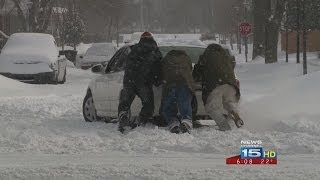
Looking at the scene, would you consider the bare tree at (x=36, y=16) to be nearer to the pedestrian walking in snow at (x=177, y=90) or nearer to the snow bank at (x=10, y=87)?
the snow bank at (x=10, y=87)

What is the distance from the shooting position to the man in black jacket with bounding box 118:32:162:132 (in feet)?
30.4

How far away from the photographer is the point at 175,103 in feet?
30.2

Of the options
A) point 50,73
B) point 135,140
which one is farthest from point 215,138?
point 50,73

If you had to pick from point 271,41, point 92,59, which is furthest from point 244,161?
point 92,59

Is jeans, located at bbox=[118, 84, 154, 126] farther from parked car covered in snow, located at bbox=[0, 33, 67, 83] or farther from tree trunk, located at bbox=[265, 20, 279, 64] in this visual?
tree trunk, located at bbox=[265, 20, 279, 64]

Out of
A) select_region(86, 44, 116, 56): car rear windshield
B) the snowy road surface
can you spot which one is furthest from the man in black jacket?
select_region(86, 44, 116, 56): car rear windshield

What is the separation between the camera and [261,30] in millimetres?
29344

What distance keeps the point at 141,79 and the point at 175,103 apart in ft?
1.97

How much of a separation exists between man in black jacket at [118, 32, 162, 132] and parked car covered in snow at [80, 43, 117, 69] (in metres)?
19.3

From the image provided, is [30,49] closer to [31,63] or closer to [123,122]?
[31,63]

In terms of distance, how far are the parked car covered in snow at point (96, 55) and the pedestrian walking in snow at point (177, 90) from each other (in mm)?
19522

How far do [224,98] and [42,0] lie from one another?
23.1 meters

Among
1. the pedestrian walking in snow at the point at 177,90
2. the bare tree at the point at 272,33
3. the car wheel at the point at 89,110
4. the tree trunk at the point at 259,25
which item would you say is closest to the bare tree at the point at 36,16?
the tree trunk at the point at 259,25

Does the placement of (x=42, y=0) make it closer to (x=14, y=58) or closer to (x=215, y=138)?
(x=14, y=58)
